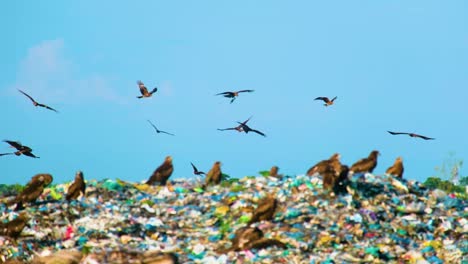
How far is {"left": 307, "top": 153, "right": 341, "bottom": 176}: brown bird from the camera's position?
13.0m

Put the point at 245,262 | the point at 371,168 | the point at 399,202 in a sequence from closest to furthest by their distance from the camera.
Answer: the point at 245,262
the point at 399,202
the point at 371,168

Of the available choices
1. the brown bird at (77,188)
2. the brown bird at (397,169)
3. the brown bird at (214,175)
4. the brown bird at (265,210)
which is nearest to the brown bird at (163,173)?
the brown bird at (214,175)

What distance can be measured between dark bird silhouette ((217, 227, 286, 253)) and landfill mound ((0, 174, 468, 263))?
78mm

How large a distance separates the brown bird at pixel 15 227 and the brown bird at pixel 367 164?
585 centimetres

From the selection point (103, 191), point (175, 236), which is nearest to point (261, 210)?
point (175, 236)

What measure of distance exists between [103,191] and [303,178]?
3483 millimetres

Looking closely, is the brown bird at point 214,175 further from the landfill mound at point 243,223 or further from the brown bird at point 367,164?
the brown bird at point 367,164

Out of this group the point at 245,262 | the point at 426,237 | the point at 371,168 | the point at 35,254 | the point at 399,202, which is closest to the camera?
the point at 245,262

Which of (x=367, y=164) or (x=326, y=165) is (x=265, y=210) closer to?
(x=326, y=165)

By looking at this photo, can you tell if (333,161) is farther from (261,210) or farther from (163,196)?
(163,196)

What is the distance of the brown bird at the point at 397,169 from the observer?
47.5ft

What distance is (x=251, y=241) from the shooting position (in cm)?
1097

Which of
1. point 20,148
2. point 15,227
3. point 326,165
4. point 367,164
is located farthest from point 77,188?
point 367,164

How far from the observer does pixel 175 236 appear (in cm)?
1194
